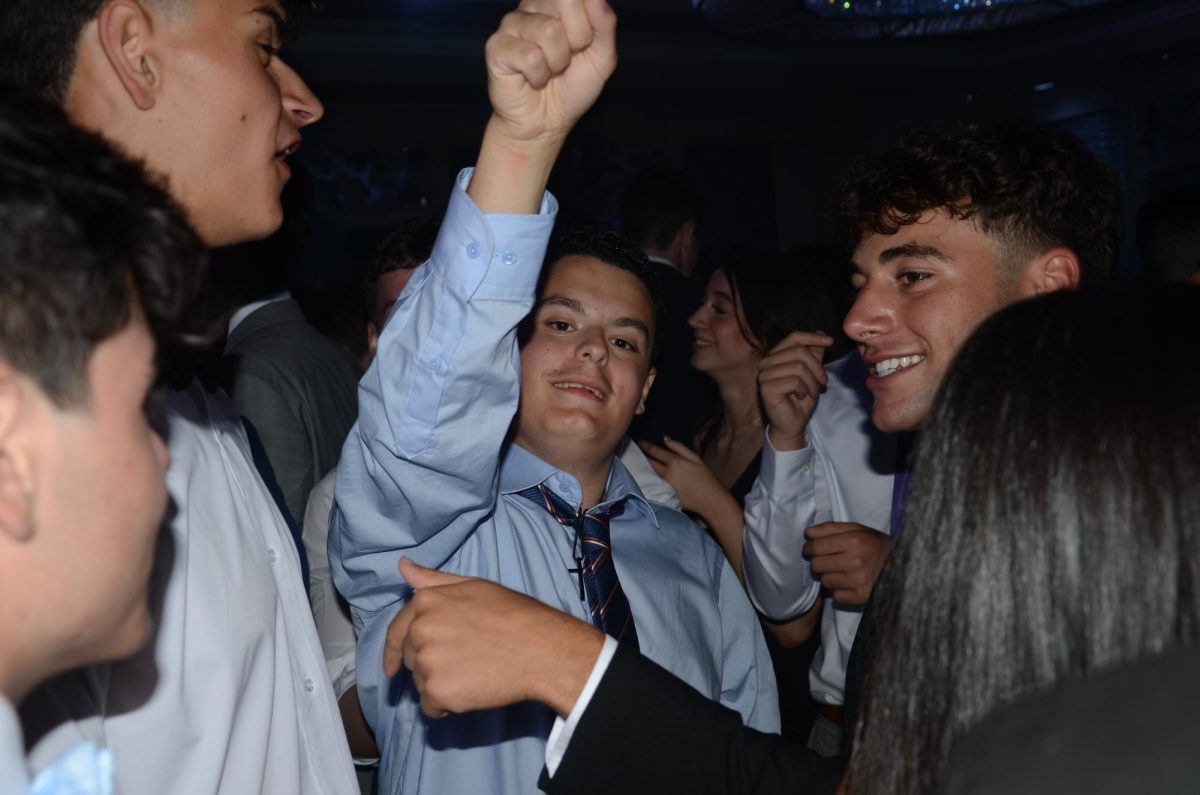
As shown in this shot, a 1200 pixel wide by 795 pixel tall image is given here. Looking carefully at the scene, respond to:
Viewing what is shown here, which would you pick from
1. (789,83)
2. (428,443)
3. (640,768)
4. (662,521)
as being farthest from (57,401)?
(789,83)

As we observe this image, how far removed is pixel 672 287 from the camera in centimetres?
398

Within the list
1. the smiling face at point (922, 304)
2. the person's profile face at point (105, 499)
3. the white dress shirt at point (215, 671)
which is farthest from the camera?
the smiling face at point (922, 304)

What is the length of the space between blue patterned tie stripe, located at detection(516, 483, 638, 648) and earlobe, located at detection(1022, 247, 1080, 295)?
858 millimetres

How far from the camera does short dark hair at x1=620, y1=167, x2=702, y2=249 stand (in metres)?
4.47

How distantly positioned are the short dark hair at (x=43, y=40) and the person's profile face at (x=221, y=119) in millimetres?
94

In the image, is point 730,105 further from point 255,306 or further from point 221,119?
point 221,119

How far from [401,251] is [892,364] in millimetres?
1551

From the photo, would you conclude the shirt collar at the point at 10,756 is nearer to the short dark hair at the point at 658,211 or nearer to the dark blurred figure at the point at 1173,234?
the dark blurred figure at the point at 1173,234

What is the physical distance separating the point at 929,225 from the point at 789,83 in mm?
7274

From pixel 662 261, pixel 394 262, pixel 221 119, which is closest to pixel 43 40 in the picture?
pixel 221 119

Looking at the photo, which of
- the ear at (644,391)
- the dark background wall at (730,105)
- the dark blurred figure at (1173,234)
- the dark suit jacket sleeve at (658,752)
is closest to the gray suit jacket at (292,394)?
the ear at (644,391)

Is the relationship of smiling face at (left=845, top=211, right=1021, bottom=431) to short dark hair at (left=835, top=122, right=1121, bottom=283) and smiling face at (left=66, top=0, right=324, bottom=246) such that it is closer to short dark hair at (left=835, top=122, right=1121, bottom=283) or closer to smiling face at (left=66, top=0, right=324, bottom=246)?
short dark hair at (left=835, top=122, right=1121, bottom=283)

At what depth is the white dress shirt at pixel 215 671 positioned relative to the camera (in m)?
1.12

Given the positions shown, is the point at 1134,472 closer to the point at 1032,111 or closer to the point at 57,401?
the point at 57,401
